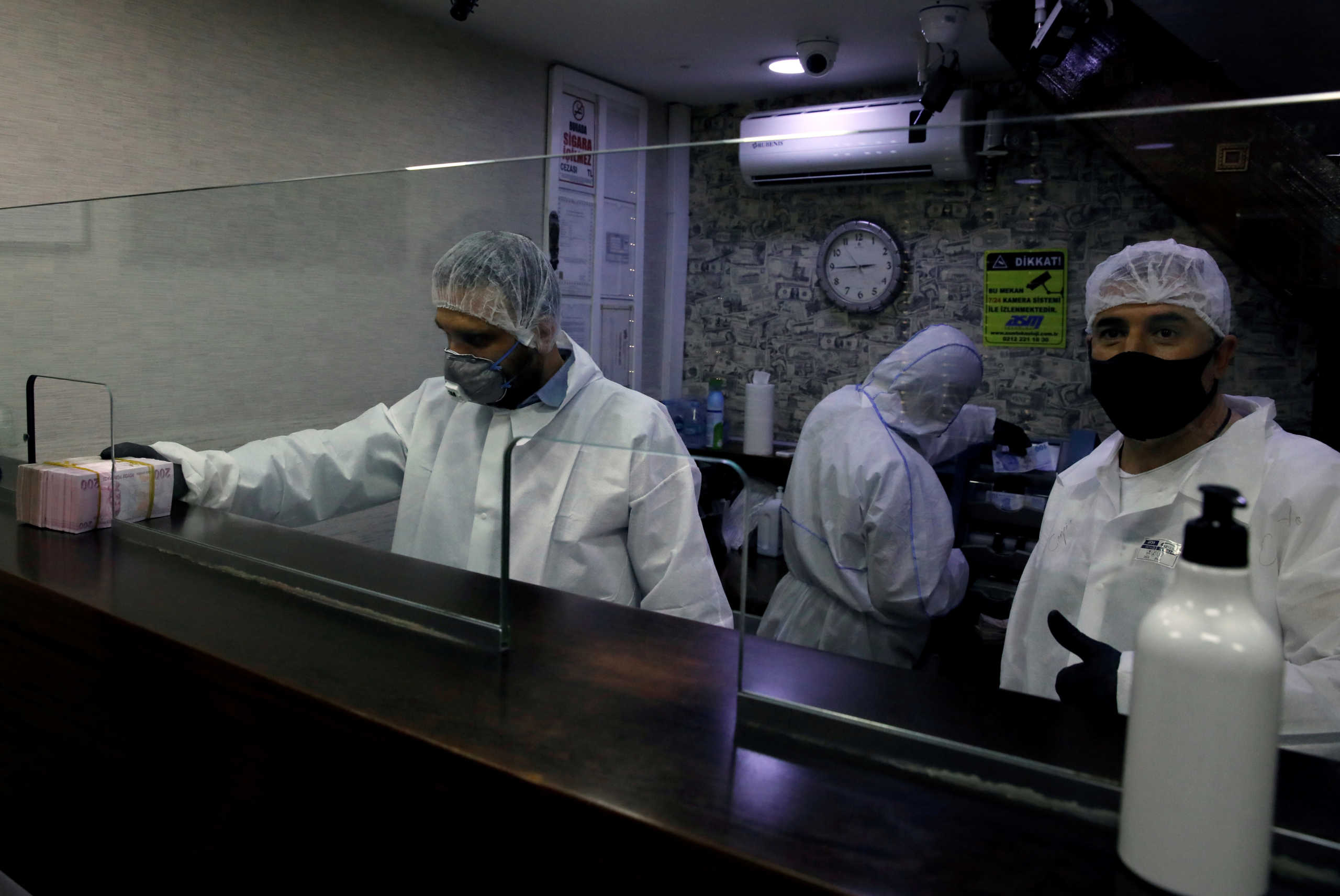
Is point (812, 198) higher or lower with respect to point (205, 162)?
lower

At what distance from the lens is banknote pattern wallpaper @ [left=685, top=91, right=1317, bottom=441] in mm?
656

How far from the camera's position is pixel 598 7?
3.28 m

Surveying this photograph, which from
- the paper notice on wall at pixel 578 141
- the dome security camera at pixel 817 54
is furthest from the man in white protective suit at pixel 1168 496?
the dome security camera at pixel 817 54

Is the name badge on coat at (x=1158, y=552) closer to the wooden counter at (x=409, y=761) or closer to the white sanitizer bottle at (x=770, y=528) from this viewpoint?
the wooden counter at (x=409, y=761)

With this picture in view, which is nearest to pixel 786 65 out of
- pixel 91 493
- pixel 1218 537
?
pixel 91 493

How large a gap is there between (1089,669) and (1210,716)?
29 cm

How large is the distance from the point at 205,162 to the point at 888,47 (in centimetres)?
264

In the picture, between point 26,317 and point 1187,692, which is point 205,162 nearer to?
point 26,317

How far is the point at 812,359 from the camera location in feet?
2.75

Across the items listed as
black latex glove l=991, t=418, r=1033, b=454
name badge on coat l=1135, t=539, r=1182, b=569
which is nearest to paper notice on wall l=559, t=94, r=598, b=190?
black latex glove l=991, t=418, r=1033, b=454

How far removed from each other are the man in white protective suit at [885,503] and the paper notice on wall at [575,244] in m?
0.33

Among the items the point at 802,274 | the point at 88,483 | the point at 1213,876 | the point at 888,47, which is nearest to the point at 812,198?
the point at 802,274

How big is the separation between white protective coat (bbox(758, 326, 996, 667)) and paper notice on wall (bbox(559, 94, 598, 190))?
1.17 ft

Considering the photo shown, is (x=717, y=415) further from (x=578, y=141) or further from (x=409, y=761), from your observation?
(x=578, y=141)
